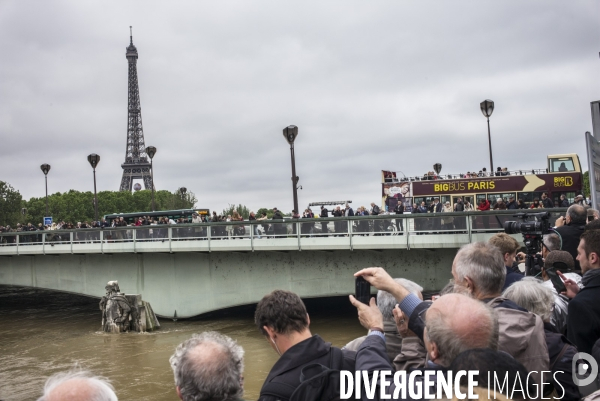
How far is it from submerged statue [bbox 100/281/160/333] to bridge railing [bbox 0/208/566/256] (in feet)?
7.06

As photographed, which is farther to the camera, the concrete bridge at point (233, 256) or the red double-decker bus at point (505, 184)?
the red double-decker bus at point (505, 184)

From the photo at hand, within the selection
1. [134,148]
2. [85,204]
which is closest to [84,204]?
[85,204]

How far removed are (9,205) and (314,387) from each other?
Answer: 92.2 m

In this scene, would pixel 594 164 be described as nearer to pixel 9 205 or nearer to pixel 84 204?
pixel 9 205

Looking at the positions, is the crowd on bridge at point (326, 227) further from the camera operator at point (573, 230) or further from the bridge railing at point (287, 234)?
the camera operator at point (573, 230)

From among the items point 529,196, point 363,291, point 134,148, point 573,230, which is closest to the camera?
point 363,291

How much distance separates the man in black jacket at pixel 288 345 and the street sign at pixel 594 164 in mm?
5813

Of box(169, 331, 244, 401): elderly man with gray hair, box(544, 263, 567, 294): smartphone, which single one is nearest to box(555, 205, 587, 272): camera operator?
box(544, 263, 567, 294): smartphone

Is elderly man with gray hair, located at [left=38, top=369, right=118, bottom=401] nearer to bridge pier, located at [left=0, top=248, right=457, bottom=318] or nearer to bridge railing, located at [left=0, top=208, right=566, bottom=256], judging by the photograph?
bridge railing, located at [left=0, top=208, right=566, bottom=256]

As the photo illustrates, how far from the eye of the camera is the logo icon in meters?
3.57

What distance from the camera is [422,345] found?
3.32 meters

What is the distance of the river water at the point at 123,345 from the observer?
16769 millimetres

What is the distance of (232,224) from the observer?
23.2m

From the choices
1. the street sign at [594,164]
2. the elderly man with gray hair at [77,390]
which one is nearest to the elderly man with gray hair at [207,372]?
the elderly man with gray hair at [77,390]
